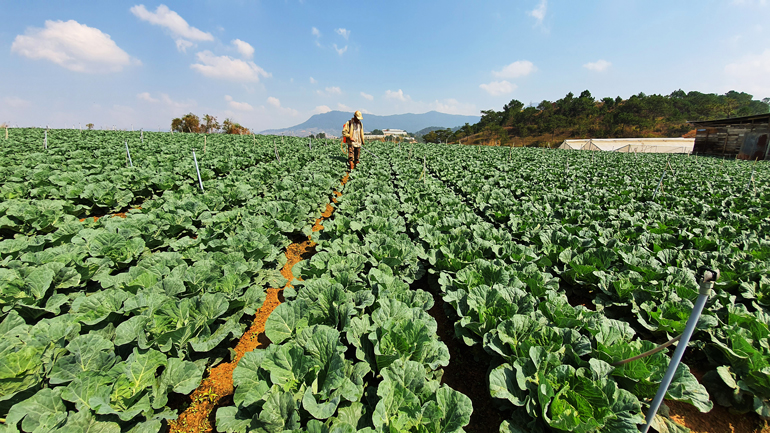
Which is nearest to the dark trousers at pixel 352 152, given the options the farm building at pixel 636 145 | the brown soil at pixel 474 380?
the brown soil at pixel 474 380

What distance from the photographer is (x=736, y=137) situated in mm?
29641

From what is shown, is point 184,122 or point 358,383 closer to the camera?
point 358,383

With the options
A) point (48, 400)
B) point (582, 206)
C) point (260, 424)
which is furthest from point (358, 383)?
point (582, 206)

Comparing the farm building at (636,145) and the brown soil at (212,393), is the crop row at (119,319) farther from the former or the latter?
the farm building at (636,145)

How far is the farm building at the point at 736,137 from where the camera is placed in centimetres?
2764

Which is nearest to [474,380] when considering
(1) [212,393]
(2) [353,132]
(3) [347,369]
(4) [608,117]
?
(3) [347,369]

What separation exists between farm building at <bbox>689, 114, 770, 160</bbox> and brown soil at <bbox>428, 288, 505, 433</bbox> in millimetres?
40687

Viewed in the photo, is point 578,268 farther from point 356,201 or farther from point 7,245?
point 7,245

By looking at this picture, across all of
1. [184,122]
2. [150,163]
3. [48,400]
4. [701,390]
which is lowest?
[701,390]

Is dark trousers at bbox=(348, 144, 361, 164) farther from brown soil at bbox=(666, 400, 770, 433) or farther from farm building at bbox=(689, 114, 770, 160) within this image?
farm building at bbox=(689, 114, 770, 160)

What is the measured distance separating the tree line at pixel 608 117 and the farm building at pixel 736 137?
2638 cm

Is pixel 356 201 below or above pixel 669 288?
above

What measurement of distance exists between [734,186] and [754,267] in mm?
11140

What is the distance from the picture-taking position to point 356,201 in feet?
24.7
